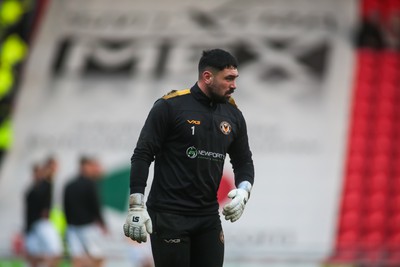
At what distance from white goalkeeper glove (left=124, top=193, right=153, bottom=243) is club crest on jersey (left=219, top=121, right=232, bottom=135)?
26.2 inches

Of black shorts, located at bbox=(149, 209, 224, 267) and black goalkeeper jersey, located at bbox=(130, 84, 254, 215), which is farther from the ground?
black goalkeeper jersey, located at bbox=(130, 84, 254, 215)

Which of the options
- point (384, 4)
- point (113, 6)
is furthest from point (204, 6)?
point (384, 4)

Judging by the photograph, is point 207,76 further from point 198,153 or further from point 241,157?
point 241,157

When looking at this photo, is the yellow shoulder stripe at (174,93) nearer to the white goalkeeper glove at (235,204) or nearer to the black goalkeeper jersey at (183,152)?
the black goalkeeper jersey at (183,152)

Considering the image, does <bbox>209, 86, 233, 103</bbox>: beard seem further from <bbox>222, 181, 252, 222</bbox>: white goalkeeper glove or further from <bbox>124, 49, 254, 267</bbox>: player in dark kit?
<bbox>222, 181, 252, 222</bbox>: white goalkeeper glove

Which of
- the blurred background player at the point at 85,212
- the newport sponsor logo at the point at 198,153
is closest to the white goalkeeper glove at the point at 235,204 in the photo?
the newport sponsor logo at the point at 198,153

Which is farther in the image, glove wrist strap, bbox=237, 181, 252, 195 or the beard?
glove wrist strap, bbox=237, 181, 252, 195

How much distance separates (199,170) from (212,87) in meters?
0.50

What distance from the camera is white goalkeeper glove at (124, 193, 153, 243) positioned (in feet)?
18.7

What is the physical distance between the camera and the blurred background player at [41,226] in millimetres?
12875

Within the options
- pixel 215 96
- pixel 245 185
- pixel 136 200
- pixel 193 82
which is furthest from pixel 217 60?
pixel 193 82

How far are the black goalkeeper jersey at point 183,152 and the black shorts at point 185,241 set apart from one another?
5cm

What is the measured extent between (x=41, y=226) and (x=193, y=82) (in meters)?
4.45

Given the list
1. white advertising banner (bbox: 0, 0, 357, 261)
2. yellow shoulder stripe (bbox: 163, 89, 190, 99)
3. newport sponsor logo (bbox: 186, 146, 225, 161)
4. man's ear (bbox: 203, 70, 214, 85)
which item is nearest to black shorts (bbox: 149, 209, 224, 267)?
newport sponsor logo (bbox: 186, 146, 225, 161)
